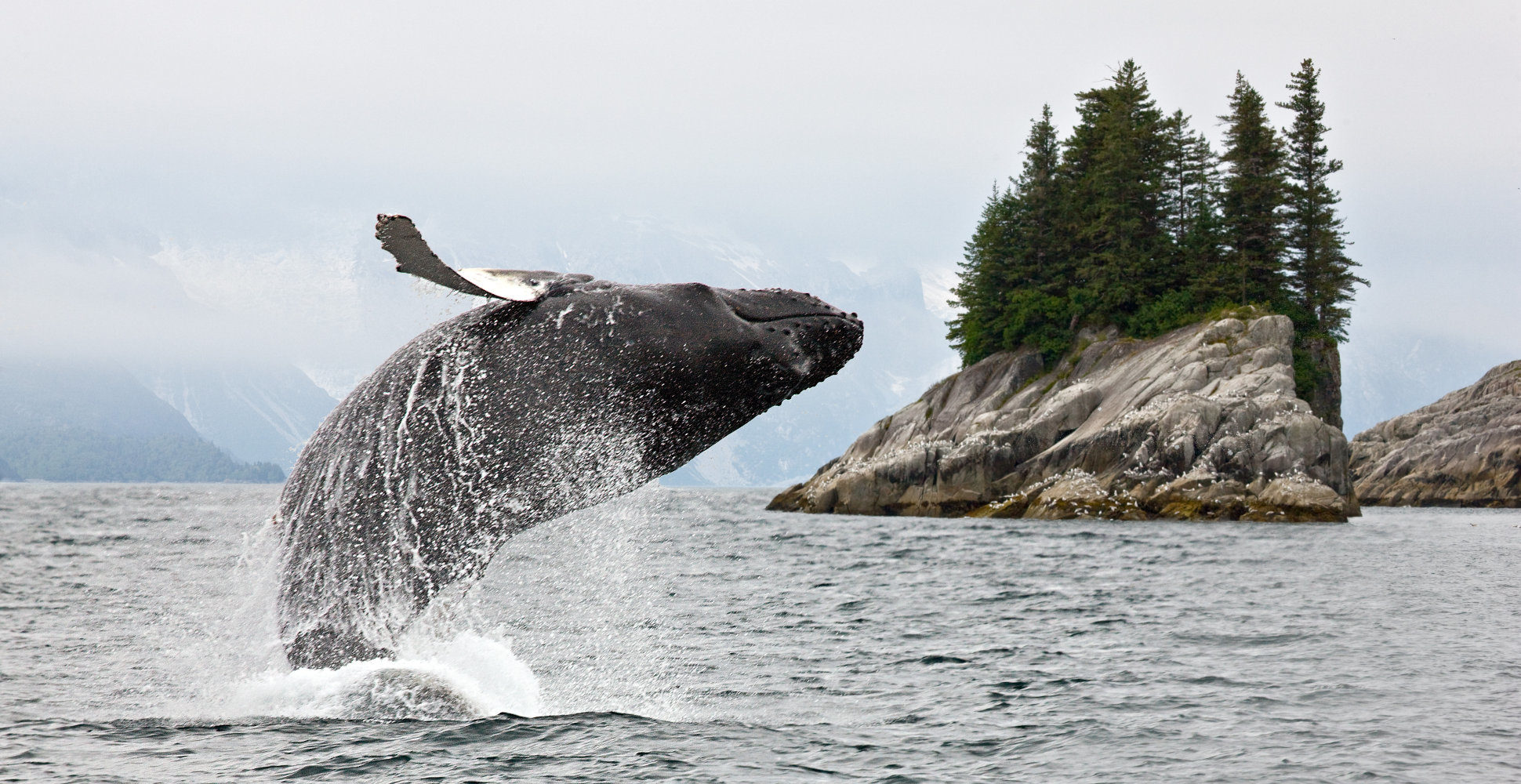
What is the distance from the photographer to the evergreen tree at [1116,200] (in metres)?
71.8

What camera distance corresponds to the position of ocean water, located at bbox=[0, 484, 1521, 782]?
8.70m

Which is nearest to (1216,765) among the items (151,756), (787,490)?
(151,756)

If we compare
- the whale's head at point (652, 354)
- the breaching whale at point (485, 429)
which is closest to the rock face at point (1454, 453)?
the whale's head at point (652, 354)

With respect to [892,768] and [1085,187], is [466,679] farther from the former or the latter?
[1085,187]

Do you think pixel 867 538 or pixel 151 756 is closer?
pixel 151 756

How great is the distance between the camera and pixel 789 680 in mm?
12656

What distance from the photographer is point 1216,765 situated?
9211 millimetres

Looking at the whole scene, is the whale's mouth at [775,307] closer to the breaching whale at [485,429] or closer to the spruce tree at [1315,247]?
the breaching whale at [485,429]

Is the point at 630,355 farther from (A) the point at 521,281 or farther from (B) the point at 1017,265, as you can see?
(B) the point at 1017,265

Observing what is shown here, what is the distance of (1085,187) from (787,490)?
2761cm

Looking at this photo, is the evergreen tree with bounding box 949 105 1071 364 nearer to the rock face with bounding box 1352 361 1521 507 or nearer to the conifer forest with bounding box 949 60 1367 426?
the conifer forest with bounding box 949 60 1367 426

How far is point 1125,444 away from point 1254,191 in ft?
90.9

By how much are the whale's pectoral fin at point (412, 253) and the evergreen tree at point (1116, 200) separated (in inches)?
2639

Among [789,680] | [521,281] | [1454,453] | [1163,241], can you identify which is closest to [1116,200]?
[1163,241]
